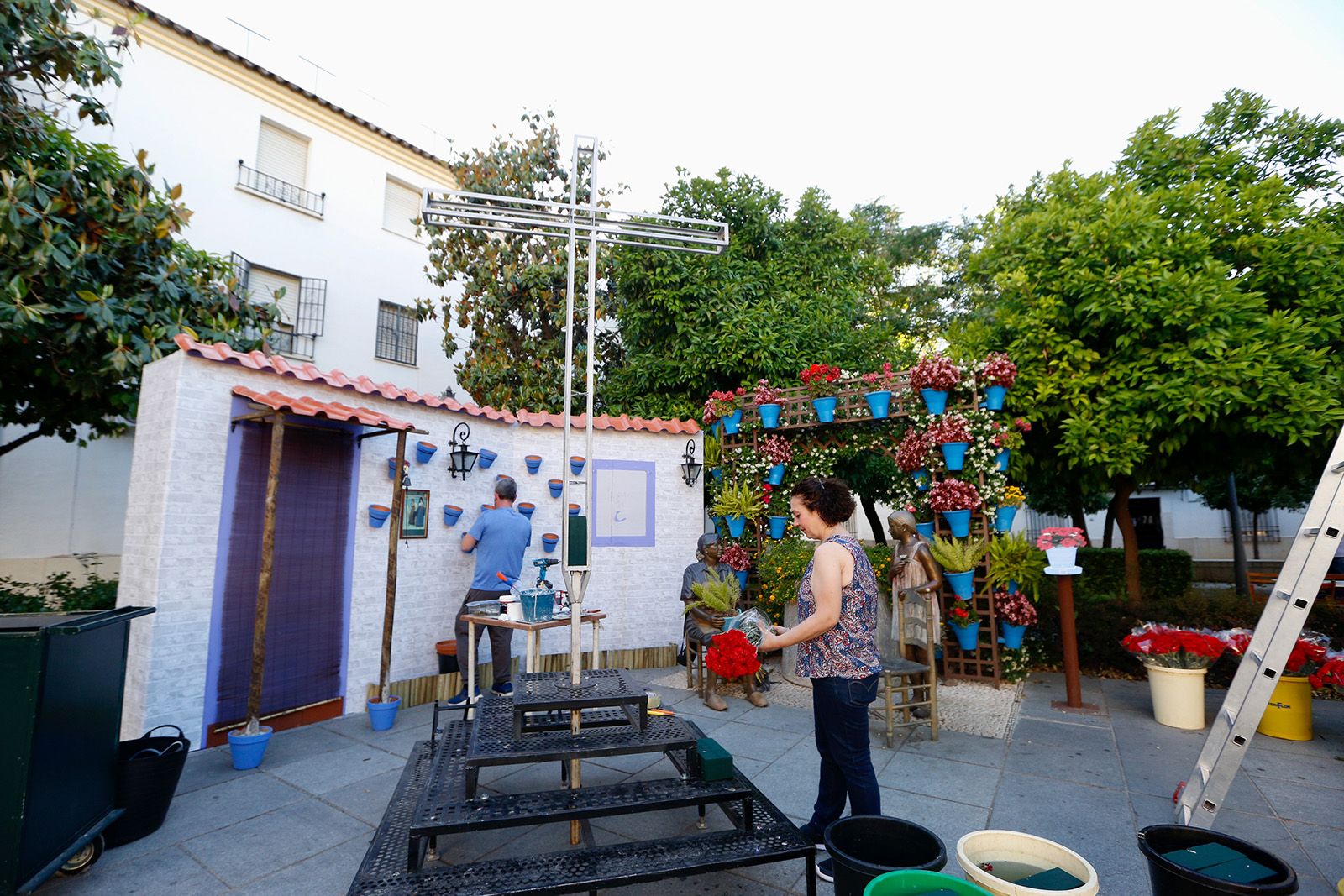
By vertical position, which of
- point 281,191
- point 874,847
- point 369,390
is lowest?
point 874,847

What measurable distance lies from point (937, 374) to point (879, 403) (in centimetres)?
74

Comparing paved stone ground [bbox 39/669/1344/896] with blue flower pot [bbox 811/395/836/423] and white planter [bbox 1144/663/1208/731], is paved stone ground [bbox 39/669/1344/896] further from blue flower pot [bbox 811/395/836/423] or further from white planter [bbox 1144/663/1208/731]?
blue flower pot [bbox 811/395/836/423]

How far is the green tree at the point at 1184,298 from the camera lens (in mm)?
6082

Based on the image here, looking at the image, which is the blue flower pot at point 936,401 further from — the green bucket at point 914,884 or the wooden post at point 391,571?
the green bucket at point 914,884

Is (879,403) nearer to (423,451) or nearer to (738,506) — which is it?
(738,506)

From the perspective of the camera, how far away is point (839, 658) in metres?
3.03

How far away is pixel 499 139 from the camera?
12.1 m

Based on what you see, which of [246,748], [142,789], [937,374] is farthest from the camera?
[937,374]

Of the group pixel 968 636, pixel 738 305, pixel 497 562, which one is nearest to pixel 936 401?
pixel 968 636

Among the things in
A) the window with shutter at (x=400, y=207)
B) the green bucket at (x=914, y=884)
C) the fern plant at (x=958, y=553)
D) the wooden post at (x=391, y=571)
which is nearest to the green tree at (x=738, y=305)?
the fern plant at (x=958, y=553)

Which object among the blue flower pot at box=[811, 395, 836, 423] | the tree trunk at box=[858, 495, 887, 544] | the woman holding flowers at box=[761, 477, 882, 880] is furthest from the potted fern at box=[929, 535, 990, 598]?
the tree trunk at box=[858, 495, 887, 544]

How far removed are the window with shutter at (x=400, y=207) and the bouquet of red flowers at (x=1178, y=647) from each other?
46.2 feet

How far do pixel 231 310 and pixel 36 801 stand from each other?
6.75 metres

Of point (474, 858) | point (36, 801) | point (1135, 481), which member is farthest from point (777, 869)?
point (1135, 481)
